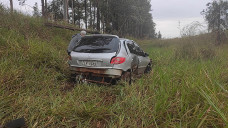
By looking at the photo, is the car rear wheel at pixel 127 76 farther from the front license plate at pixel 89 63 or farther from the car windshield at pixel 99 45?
the front license plate at pixel 89 63

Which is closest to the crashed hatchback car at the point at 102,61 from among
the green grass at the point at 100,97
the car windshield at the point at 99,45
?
the car windshield at the point at 99,45

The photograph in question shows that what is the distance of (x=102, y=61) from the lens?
11.0 ft

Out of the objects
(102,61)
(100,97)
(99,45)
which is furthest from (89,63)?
(100,97)

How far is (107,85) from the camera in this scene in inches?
140

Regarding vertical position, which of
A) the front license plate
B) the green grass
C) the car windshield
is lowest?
the green grass

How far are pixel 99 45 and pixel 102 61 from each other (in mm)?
515

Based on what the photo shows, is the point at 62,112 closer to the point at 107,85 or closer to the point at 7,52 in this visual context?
the point at 107,85

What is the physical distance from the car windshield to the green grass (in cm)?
93

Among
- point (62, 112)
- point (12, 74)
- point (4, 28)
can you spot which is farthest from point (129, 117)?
point (4, 28)

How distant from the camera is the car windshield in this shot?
352 centimetres

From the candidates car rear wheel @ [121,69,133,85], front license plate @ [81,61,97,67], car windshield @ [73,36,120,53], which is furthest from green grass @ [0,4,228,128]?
car windshield @ [73,36,120,53]

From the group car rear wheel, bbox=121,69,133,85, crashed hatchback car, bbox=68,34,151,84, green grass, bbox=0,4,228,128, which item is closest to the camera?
green grass, bbox=0,4,228,128

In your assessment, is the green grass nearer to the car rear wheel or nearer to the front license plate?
the car rear wheel

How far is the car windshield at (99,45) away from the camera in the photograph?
3.52 metres
